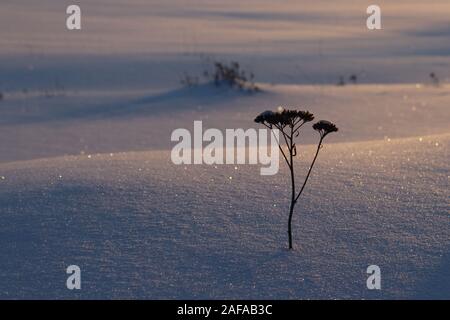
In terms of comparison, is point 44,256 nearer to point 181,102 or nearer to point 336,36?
point 181,102

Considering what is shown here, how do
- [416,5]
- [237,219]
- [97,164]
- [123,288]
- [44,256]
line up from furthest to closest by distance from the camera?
[416,5] < [97,164] < [237,219] < [44,256] < [123,288]

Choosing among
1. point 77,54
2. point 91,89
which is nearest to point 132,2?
point 77,54

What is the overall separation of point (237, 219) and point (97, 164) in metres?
1.23

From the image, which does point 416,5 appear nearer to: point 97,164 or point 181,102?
point 181,102

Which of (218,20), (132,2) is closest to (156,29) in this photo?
(218,20)

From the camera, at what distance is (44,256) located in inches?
127

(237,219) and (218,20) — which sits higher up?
(218,20)

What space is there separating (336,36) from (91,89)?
21.5 ft

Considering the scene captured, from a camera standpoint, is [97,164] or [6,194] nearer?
[6,194]

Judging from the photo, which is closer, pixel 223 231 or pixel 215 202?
pixel 223 231

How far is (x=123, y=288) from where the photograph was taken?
9.75ft

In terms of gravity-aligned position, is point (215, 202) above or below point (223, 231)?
above

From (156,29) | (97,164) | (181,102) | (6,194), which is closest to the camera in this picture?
(6,194)

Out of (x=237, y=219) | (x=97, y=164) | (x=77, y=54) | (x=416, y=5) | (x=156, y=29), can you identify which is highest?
(x=416, y=5)
